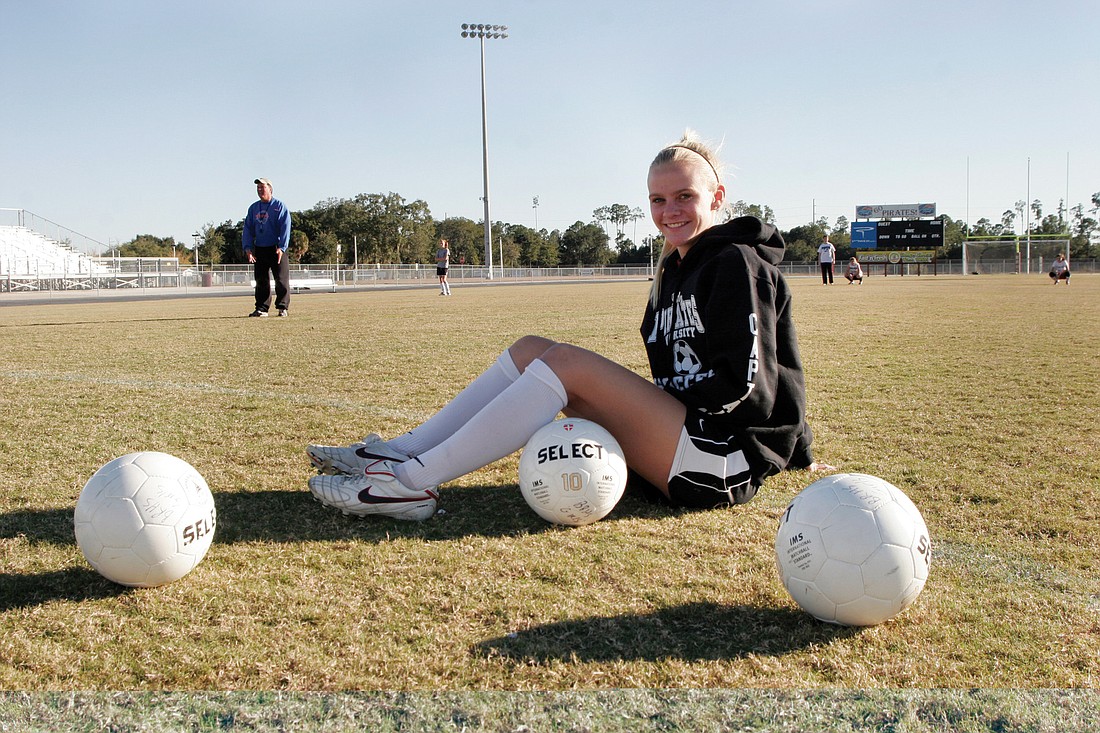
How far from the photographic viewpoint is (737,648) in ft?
6.91

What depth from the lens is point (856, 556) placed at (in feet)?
7.22

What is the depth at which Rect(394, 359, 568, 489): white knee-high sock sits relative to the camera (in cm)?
312

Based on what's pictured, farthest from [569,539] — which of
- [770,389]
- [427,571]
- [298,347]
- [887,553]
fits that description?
[298,347]

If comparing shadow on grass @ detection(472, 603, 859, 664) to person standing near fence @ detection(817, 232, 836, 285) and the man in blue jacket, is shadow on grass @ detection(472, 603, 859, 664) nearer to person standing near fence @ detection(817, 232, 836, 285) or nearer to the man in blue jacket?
the man in blue jacket

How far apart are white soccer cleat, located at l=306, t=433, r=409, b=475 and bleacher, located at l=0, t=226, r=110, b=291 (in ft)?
135

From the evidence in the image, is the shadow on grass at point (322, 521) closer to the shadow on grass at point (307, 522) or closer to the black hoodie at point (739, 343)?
the shadow on grass at point (307, 522)

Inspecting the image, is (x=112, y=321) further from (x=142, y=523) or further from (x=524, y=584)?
(x=524, y=584)

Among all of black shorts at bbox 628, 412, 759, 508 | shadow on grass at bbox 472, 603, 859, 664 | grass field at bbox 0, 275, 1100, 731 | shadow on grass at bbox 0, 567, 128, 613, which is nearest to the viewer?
grass field at bbox 0, 275, 1100, 731

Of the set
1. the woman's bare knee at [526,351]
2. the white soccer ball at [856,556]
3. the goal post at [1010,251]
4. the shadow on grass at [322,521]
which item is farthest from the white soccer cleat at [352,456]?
the goal post at [1010,251]

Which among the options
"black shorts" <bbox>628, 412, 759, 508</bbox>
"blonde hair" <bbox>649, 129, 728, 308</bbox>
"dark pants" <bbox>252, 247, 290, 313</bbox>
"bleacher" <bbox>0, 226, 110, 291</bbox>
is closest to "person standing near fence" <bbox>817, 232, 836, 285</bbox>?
"dark pants" <bbox>252, 247, 290, 313</bbox>

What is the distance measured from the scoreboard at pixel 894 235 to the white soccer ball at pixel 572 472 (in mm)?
71805

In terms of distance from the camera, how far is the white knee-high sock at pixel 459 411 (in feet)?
11.3

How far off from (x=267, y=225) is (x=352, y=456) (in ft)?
37.0

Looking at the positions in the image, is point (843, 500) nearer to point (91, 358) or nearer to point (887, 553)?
point (887, 553)
